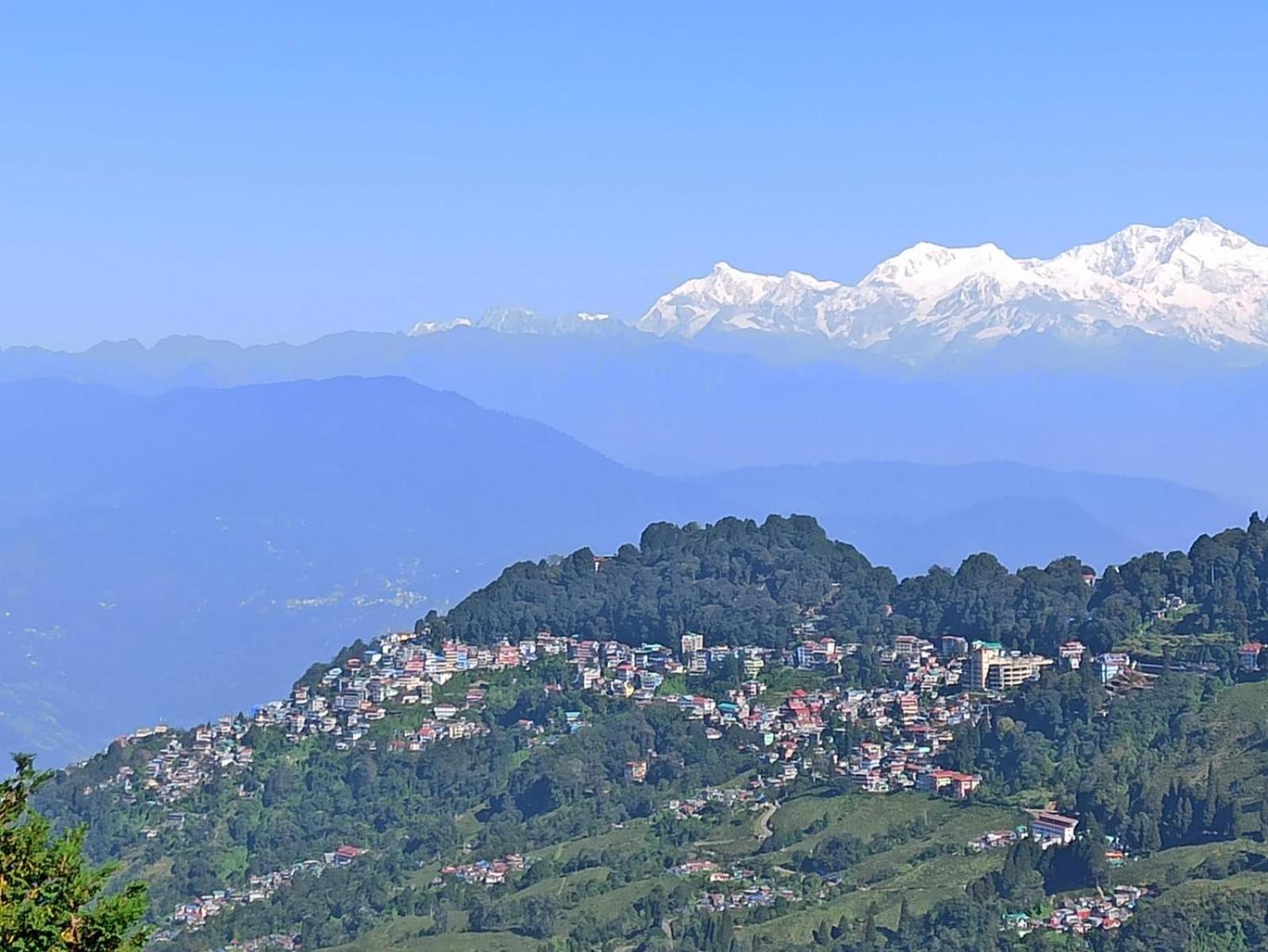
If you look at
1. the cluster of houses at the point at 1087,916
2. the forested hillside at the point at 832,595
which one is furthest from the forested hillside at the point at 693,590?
the cluster of houses at the point at 1087,916

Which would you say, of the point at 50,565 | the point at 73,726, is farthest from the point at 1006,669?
the point at 50,565

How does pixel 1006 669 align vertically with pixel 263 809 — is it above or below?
above

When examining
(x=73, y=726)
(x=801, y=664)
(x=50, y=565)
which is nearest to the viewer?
(x=801, y=664)

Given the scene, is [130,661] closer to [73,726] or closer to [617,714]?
[73,726]

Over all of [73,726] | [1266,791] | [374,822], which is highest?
[1266,791]

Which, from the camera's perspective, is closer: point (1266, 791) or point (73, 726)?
point (1266, 791)

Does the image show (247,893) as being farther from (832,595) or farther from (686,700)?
(832,595)

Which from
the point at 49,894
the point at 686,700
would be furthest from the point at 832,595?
the point at 49,894
